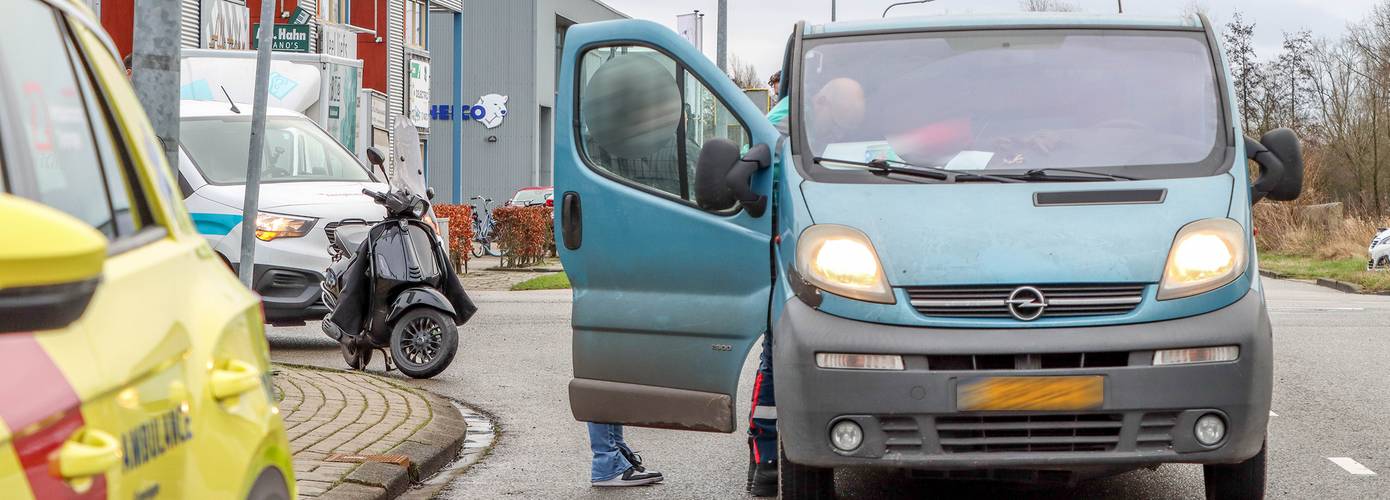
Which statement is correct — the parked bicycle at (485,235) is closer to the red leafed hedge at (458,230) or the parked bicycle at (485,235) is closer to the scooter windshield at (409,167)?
the red leafed hedge at (458,230)

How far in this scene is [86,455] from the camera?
2014 mm

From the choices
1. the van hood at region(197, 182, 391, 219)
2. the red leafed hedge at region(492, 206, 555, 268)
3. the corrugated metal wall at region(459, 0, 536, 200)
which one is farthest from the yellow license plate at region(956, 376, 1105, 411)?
the corrugated metal wall at region(459, 0, 536, 200)

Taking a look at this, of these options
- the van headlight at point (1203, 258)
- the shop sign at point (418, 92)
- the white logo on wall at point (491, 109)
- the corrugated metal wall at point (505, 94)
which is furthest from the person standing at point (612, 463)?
the corrugated metal wall at point (505, 94)

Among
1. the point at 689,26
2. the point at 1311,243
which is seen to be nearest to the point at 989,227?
the point at 689,26

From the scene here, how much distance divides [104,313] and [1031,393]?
3.29 metres

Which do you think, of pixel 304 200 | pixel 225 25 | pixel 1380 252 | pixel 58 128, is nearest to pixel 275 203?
pixel 304 200

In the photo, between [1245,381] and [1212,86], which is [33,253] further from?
[1212,86]

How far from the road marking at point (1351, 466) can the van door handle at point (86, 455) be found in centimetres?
595

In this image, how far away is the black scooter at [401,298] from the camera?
33.9 ft

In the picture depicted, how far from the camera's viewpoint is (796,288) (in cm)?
522

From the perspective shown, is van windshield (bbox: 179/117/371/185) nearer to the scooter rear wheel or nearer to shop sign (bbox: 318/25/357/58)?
the scooter rear wheel

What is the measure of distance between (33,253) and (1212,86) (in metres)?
4.87

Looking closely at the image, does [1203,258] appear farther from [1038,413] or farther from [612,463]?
[612,463]

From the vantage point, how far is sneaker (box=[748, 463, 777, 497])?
6434 mm
